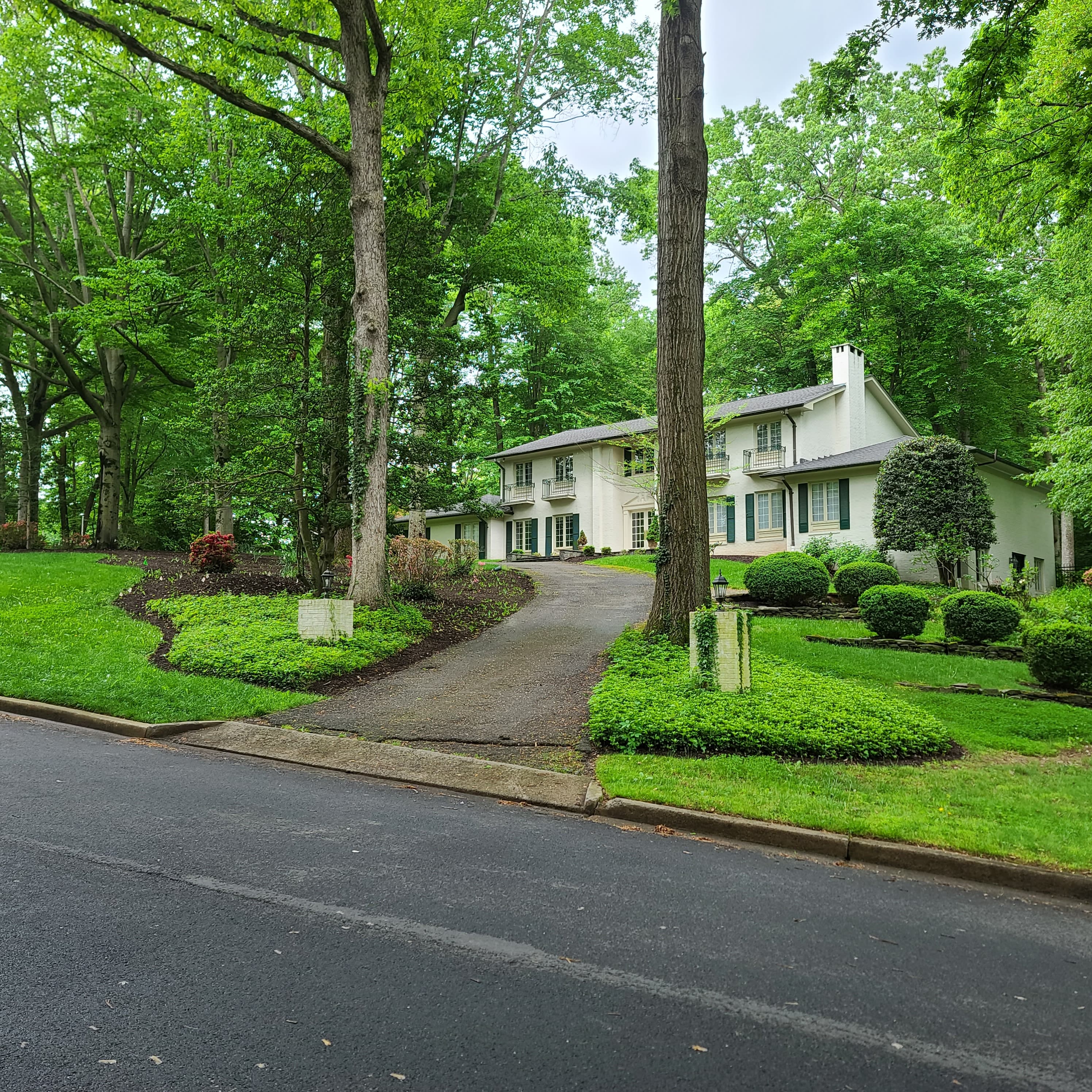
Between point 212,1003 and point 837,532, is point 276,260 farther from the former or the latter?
point 837,532

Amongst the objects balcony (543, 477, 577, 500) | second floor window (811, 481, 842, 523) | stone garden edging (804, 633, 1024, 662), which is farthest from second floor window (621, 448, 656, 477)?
stone garden edging (804, 633, 1024, 662)

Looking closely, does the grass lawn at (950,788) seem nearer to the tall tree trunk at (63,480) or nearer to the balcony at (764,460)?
the balcony at (764,460)

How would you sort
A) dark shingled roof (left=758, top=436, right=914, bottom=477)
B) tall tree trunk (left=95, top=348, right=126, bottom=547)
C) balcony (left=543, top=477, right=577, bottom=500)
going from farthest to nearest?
balcony (left=543, top=477, right=577, bottom=500) < dark shingled roof (left=758, top=436, right=914, bottom=477) < tall tree trunk (left=95, top=348, right=126, bottom=547)

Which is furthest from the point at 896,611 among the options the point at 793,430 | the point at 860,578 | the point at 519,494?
the point at 519,494

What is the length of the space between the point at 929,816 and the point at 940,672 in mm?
6223

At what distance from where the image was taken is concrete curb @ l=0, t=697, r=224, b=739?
7.46m

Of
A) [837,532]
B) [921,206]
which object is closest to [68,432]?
[837,532]

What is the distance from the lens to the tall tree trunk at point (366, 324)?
1262 cm

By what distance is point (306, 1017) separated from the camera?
2664mm

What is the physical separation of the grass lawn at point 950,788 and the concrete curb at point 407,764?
0.40m

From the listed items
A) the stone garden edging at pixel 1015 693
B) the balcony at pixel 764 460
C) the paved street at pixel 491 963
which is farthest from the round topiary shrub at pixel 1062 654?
the balcony at pixel 764 460

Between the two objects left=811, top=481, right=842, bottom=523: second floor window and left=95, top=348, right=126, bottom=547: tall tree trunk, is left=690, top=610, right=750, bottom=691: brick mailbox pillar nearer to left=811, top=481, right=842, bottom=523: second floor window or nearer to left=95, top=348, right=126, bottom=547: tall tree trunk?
left=95, top=348, right=126, bottom=547: tall tree trunk

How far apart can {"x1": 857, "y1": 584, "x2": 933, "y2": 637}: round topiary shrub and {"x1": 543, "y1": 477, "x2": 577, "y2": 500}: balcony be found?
2229cm

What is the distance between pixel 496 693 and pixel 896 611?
24.9ft
